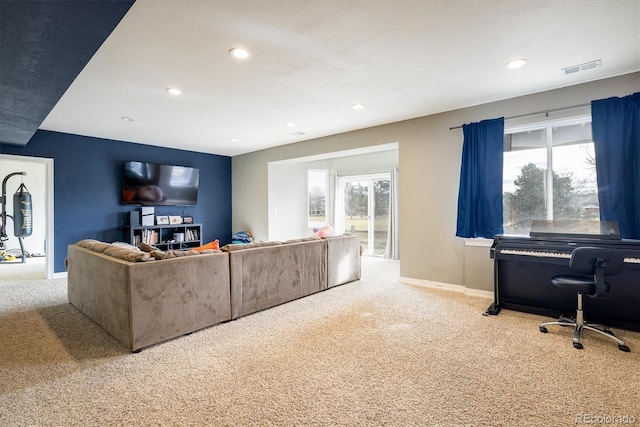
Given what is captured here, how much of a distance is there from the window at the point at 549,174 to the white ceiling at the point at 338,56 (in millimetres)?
557

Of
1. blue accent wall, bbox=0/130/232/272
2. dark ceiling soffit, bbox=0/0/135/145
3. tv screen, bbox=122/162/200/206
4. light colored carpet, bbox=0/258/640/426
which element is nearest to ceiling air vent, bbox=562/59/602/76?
light colored carpet, bbox=0/258/640/426

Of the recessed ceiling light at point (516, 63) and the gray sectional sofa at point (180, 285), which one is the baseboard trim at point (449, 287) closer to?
the gray sectional sofa at point (180, 285)

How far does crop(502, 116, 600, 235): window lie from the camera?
3451mm

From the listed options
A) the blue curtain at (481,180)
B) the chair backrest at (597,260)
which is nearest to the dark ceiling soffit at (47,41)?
the chair backrest at (597,260)

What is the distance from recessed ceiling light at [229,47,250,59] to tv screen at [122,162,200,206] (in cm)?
432

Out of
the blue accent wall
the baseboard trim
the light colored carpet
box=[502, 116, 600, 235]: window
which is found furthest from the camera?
the blue accent wall

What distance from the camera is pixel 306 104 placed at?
3.93 meters

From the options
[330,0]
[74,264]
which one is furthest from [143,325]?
[330,0]

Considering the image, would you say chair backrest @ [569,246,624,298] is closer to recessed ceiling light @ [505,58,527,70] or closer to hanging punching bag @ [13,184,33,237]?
recessed ceiling light @ [505,58,527,70]

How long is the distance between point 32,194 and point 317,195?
→ 284 inches

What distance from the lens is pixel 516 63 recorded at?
9.32 ft

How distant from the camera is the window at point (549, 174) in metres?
3.45

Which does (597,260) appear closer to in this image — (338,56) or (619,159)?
(619,159)

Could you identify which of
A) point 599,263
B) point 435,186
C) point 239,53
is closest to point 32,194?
point 239,53
